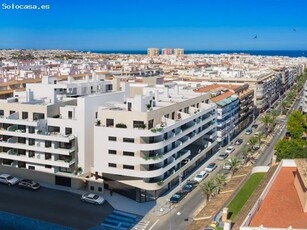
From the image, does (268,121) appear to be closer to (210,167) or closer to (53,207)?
(210,167)

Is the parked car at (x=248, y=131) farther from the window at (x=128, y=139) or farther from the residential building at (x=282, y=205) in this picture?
the window at (x=128, y=139)

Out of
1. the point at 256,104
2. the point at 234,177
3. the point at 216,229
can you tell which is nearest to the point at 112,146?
the point at 216,229

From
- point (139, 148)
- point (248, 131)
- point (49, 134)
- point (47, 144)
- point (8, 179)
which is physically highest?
point (49, 134)

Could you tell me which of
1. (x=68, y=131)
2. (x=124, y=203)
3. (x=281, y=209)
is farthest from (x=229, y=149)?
(x=281, y=209)

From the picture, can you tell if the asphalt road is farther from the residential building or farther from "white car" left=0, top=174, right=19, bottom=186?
the residential building

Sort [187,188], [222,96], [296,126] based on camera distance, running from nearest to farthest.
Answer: [187,188] < [296,126] < [222,96]

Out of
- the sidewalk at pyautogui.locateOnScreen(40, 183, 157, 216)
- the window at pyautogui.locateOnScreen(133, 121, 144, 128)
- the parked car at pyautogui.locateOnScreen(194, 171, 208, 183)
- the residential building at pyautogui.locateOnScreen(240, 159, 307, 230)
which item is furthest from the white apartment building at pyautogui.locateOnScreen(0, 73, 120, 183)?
the residential building at pyautogui.locateOnScreen(240, 159, 307, 230)

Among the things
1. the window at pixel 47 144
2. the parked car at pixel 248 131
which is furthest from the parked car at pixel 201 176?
the parked car at pixel 248 131
